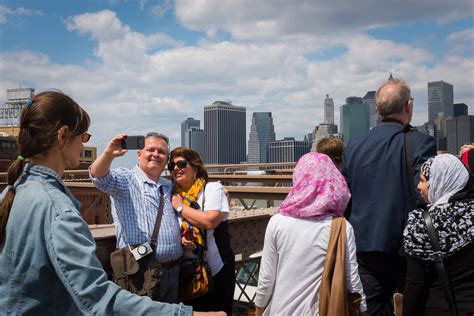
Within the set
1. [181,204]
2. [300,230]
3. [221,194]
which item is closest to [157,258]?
[181,204]

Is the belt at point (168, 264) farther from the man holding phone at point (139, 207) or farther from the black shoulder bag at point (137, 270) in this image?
the black shoulder bag at point (137, 270)

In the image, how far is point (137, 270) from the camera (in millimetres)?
2777

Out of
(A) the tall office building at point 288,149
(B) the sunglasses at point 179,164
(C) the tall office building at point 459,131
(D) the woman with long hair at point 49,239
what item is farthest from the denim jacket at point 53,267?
(A) the tall office building at point 288,149

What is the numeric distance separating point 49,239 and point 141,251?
1457 millimetres

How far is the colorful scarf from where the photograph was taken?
10.6ft

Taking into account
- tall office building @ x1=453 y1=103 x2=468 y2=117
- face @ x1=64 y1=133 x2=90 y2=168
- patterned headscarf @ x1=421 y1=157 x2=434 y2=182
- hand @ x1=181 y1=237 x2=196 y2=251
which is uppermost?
tall office building @ x1=453 y1=103 x2=468 y2=117

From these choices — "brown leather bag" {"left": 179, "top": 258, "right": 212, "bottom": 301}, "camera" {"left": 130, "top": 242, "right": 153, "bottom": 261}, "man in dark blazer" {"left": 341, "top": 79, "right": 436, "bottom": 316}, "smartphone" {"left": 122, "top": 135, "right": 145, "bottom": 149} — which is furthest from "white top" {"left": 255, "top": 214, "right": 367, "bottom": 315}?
"smartphone" {"left": 122, "top": 135, "right": 145, "bottom": 149}

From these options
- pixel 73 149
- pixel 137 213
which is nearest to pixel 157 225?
pixel 137 213

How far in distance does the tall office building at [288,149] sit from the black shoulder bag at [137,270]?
14857 cm

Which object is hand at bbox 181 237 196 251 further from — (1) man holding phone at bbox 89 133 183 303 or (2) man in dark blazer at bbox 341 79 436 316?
(2) man in dark blazer at bbox 341 79 436 316

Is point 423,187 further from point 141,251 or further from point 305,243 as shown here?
point 141,251

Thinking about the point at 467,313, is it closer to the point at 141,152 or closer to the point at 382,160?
the point at 382,160

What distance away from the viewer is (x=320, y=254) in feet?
8.66

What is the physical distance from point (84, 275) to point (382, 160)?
2.22 meters
